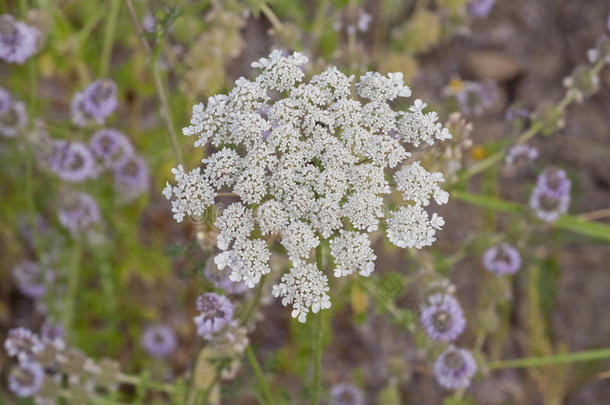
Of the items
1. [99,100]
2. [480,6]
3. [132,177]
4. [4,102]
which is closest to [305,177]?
[99,100]

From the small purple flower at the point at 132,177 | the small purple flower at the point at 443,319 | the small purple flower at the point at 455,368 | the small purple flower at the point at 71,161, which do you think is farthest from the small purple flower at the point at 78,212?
the small purple flower at the point at 455,368

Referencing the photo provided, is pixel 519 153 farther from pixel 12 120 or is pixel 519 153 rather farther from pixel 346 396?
pixel 12 120

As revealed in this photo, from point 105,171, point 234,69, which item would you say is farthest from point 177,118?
point 234,69

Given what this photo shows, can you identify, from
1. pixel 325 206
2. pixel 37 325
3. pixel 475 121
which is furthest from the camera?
pixel 475 121

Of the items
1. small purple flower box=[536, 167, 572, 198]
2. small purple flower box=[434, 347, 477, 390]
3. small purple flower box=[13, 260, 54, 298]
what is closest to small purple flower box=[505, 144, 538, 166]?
small purple flower box=[536, 167, 572, 198]

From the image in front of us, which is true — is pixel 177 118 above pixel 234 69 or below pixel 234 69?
below

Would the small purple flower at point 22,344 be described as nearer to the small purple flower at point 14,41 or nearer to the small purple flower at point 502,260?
the small purple flower at point 14,41

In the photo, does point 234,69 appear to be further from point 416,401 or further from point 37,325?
point 416,401
